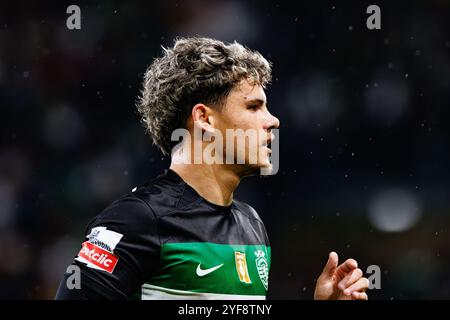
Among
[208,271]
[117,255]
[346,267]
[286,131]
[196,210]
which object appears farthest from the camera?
[286,131]

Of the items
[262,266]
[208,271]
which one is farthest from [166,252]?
[262,266]

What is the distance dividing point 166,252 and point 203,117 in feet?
2.09

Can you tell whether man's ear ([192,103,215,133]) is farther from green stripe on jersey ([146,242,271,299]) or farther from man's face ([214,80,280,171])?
green stripe on jersey ([146,242,271,299])

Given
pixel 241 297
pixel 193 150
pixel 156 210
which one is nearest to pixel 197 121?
pixel 193 150

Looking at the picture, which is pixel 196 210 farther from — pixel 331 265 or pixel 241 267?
pixel 331 265

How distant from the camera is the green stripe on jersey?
2828 mm

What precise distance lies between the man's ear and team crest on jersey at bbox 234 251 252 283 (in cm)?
53

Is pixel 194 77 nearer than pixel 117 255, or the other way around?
pixel 117 255

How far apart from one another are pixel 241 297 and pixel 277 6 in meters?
5.20

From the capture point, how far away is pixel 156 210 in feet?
9.46

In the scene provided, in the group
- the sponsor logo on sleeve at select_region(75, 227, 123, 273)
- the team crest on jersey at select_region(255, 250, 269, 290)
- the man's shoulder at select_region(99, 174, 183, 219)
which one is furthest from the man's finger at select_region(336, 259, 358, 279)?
the sponsor logo on sleeve at select_region(75, 227, 123, 273)

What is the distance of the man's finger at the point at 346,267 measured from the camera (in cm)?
309

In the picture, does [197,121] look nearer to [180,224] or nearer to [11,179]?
[180,224]

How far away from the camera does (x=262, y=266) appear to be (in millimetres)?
3164
